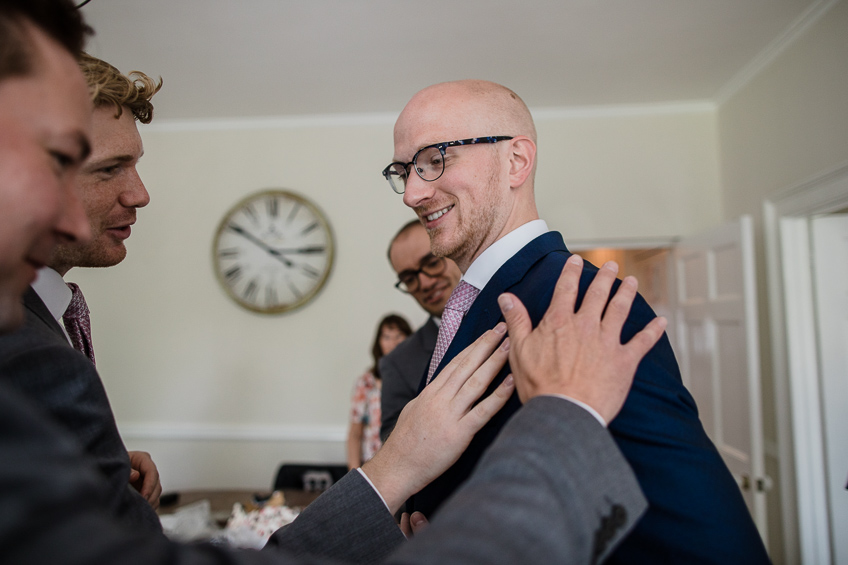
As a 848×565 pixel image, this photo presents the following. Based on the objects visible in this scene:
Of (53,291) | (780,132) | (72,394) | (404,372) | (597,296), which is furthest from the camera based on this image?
(780,132)

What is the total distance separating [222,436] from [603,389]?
3906 millimetres

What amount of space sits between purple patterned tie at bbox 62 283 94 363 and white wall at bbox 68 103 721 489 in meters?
2.88

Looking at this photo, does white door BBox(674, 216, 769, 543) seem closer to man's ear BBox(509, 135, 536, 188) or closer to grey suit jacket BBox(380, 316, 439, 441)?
grey suit jacket BBox(380, 316, 439, 441)

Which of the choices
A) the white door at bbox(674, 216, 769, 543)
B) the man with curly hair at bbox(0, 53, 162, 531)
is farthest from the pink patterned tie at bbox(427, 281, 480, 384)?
the white door at bbox(674, 216, 769, 543)

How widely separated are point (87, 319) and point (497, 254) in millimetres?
923

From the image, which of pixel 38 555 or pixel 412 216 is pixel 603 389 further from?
pixel 412 216

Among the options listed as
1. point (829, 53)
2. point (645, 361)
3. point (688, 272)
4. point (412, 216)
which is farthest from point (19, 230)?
point (688, 272)

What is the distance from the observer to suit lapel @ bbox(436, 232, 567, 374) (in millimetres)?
1078

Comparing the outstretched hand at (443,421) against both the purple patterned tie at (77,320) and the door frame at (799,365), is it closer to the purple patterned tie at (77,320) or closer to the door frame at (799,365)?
the purple patterned tie at (77,320)

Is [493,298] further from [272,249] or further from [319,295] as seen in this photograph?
[272,249]

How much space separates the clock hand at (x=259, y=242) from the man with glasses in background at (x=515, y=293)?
2913mm

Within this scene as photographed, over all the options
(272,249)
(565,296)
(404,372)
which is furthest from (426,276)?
(272,249)

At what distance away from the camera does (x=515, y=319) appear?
909 millimetres

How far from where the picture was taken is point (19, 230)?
54 cm
